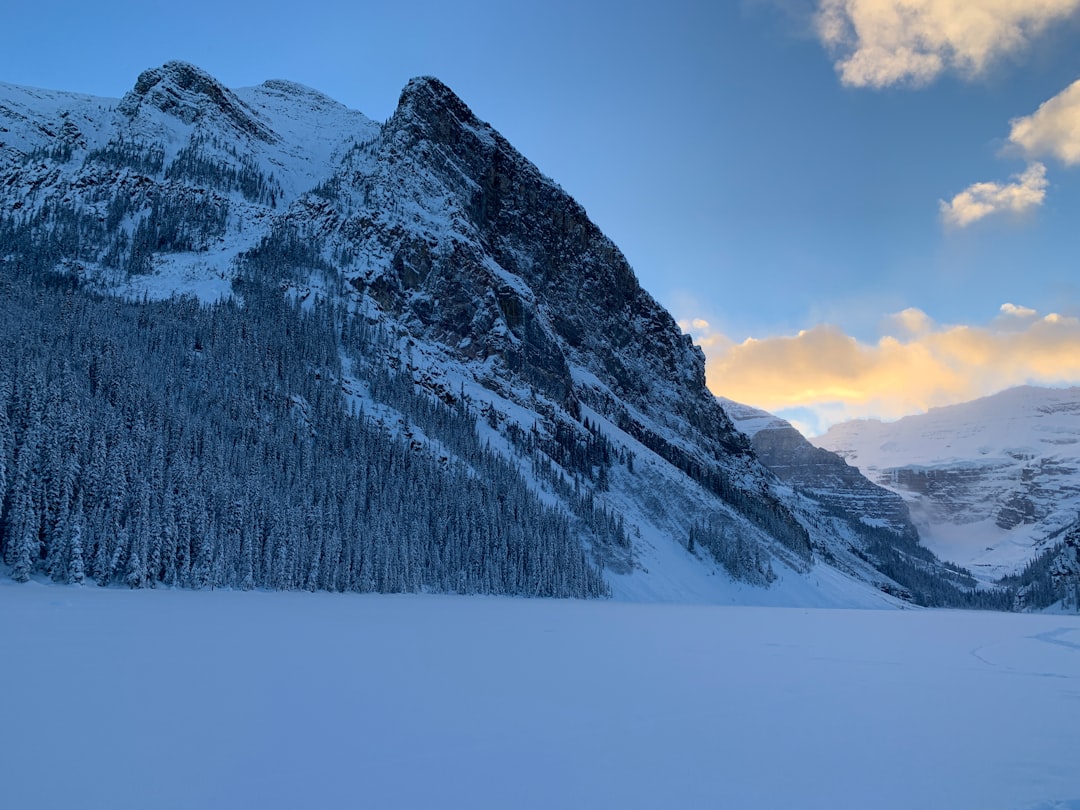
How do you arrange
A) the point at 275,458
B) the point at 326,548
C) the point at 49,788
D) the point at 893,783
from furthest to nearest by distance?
the point at 275,458
the point at 326,548
the point at 893,783
the point at 49,788

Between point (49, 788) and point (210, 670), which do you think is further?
point (210, 670)

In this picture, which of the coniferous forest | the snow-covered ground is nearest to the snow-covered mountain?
the coniferous forest

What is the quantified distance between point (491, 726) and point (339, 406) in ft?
336

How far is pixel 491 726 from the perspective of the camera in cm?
1434

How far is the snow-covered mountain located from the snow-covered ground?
40033 mm

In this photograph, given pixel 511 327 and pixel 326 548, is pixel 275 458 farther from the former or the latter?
pixel 511 327

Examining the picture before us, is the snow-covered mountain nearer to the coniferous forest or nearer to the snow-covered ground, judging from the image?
the coniferous forest

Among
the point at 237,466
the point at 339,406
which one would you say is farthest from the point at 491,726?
the point at 339,406

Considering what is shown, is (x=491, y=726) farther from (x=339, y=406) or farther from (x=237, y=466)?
(x=339, y=406)

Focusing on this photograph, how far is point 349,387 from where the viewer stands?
122 m

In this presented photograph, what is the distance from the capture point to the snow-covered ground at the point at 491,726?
10336mm

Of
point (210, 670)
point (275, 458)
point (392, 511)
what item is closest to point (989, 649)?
point (210, 670)

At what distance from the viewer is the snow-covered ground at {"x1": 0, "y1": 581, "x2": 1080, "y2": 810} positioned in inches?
407

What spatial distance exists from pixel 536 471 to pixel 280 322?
202 feet
